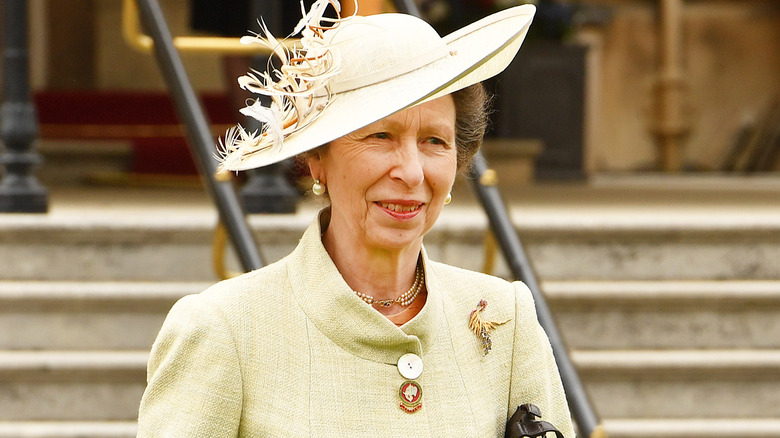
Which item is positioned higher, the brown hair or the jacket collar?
the brown hair

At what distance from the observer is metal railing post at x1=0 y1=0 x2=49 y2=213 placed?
4.07 metres

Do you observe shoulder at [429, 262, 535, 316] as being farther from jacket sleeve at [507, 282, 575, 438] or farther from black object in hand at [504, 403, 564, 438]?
black object in hand at [504, 403, 564, 438]

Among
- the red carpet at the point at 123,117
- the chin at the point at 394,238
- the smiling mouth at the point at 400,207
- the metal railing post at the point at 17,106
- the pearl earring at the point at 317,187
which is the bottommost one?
the red carpet at the point at 123,117

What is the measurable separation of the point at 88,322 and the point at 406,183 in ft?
7.82

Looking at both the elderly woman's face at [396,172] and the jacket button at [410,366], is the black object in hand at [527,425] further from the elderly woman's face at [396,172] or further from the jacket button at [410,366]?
the elderly woman's face at [396,172]

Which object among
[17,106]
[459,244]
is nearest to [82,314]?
[17,106]

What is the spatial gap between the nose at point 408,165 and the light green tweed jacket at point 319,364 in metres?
0.17

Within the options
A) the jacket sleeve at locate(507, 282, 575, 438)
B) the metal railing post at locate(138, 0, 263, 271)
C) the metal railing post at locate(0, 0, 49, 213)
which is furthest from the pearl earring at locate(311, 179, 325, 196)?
the metal railing post at locate(0, 0, 49, 213)

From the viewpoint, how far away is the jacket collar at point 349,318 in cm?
168

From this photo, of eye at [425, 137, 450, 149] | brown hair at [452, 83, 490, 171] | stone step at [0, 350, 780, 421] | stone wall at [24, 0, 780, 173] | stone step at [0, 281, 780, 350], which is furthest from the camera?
stone wall at [24, 0, 780, 173]

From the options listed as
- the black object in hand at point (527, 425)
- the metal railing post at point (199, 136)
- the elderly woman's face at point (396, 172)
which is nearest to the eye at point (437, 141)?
the elderly woman's face at point (396, 172)

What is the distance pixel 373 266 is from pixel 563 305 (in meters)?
2.28

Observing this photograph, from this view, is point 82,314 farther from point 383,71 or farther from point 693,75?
point 693,75

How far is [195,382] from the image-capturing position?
160 cm
